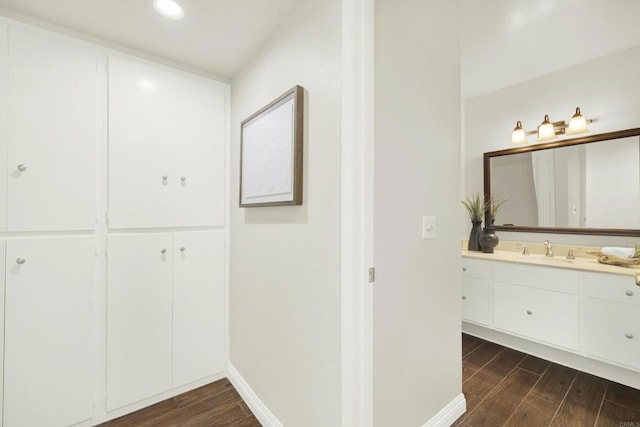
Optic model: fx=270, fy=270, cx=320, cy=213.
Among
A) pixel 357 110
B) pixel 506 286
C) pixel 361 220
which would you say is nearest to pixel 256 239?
pixel 361 220

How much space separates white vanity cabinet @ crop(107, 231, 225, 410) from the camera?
5.39 ft

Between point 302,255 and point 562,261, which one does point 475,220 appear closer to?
point 562,261

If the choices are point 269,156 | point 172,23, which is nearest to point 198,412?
point 269,156

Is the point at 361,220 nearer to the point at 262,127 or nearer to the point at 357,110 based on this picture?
the point at 357,110

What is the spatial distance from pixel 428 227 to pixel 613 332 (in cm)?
164

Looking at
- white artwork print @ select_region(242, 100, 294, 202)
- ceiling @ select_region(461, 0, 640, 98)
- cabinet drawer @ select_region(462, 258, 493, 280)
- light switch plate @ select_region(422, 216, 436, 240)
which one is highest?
ceiling @ select_region(461, 0, 640, 98)

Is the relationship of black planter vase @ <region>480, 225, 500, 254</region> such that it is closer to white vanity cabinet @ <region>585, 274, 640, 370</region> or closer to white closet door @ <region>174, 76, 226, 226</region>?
white vanity cabinet @ <region>585, 274, 640, 370</region>

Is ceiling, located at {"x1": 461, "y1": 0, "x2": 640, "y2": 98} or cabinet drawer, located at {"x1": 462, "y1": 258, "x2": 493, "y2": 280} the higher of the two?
ceiling, located at {"x1": 461, "y1": 0, "x2": 640, "y2": 98}

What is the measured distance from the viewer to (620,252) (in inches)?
77.4

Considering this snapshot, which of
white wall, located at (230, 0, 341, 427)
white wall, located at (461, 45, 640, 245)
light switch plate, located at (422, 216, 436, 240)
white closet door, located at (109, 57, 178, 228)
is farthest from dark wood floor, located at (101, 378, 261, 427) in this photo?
white wall, located at (461, 45, 640, 245)

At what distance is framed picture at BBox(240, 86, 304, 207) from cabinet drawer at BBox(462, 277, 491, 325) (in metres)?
2.10

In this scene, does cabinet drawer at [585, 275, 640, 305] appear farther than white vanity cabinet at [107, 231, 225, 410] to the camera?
Yes

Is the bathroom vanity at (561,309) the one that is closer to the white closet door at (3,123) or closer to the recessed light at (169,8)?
the recessed light at (169,8)

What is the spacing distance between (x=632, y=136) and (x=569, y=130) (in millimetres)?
379
